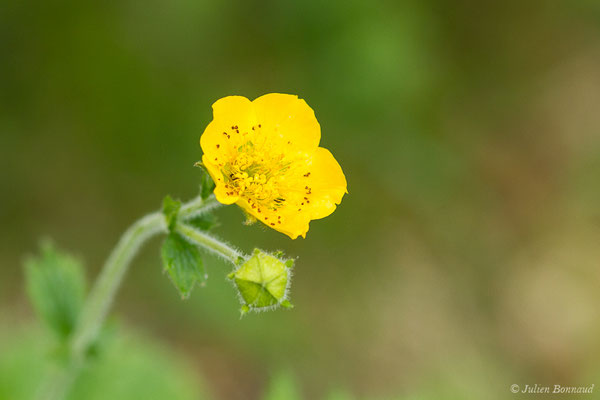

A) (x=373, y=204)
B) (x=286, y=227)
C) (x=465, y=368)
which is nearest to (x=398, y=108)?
(x=373, y=204)

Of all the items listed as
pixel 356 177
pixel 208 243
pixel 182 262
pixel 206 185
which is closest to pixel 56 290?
pixel 182 262

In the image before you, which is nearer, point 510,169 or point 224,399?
point 224,399

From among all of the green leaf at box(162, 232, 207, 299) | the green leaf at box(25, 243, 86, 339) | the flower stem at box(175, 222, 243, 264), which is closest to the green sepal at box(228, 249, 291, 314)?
the flower stem at box(175, 222, 243, 264)

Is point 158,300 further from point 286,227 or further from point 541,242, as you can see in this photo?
point 541,242

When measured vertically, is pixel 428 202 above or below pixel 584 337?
above

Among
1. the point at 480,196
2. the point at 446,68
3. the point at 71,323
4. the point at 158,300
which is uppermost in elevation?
the point at 446,68

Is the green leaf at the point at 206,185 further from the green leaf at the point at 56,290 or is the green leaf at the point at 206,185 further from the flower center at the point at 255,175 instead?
the green leaf at the point at 56,290

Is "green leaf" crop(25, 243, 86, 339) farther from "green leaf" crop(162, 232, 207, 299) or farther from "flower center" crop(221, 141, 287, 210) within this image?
"flower center" crop(221, 141, 287, 210)
